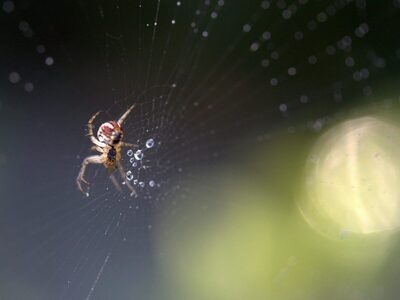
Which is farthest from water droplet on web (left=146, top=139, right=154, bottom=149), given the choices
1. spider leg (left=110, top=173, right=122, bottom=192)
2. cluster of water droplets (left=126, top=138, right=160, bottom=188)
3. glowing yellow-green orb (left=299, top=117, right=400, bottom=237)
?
glowing yellow-green orb (left=299, top=117, right=400, bottom=237)

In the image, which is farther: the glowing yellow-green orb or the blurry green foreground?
the glowing yellow-green orb

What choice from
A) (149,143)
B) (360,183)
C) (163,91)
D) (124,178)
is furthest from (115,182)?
(360,183)

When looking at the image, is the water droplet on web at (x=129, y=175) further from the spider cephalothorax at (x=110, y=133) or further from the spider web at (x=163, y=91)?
the spider cephalothorax at (x=110, y=133)

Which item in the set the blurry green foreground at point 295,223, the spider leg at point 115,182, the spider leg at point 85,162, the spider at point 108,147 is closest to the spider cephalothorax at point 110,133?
the spider at point 108,147

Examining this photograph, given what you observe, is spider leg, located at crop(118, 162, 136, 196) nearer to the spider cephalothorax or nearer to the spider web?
the spider web

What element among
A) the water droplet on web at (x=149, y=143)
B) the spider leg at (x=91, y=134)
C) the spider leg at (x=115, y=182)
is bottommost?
the spider leg at (x=115, y=182)

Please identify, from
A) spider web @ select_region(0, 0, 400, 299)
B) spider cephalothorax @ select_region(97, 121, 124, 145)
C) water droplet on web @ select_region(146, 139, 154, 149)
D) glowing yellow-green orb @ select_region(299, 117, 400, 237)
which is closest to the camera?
spider cephalothorax @ select_region(97, 121, 124, 145)
